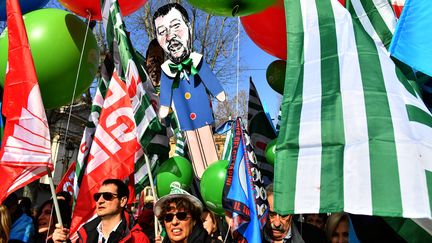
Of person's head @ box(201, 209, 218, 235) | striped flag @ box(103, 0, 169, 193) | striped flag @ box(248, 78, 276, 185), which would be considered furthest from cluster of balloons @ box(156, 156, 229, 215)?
striped flag @ box(248, 78, 276, 185)

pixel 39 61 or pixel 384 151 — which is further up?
pixel 39 61

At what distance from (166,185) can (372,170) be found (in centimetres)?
252

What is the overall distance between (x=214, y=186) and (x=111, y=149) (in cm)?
101

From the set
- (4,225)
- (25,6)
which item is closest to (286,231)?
(4,225)

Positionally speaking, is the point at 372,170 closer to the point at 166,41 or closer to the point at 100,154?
the point at 100,154

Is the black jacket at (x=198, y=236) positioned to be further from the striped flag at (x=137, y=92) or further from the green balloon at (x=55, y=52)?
the green balloon at (x=55, y=52)

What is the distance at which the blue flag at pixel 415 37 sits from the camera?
2366 millimetres

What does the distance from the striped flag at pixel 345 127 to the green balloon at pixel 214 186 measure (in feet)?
6.30

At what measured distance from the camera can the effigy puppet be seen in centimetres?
517

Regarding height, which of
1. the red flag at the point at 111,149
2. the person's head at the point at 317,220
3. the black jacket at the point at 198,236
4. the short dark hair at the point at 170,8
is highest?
the short dark hair at the point at 170,8

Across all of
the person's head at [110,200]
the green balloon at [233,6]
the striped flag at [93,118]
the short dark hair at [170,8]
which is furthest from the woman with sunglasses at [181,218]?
the short dark hair at [170,8]

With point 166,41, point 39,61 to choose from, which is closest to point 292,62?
point 39,61

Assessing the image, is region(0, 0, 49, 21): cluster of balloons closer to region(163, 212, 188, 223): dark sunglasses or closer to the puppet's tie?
the puppet's tie

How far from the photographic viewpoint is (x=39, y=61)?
4.15 metres
